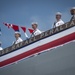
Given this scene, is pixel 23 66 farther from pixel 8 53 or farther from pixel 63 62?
pixel 63 62

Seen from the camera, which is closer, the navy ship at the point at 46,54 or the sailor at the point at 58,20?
the navy ship at the point at 46,54

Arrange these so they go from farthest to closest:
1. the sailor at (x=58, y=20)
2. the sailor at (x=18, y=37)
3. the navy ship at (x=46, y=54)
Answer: the sailor at (x=18, y=37), the sailor at (x=58, y=20), the navy ship at (x=46, y=54)

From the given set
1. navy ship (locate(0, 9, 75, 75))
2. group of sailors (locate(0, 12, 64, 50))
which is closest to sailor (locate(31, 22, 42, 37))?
group of sailors (locate(0, 12, 64, 50))

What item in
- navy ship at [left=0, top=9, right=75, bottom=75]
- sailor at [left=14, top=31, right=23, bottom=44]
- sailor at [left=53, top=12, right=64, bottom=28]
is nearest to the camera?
navy ship at [left=0, top=9, right=75, bottom=75]

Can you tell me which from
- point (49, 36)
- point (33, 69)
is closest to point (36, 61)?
point (33, 69)

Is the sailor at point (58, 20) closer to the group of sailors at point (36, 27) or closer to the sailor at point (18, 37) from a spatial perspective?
the group of sailors at point (36, 27)

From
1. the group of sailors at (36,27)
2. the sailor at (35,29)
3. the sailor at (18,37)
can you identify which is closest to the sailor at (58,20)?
the group of sailors at (36,27)

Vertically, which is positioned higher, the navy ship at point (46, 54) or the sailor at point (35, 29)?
the sailor at point (35, 29)

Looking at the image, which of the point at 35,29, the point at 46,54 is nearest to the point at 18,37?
the point at 35,29

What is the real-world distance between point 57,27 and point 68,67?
43.3 inches

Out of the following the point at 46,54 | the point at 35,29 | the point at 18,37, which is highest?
the point at 35,29

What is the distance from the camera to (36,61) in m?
6.42

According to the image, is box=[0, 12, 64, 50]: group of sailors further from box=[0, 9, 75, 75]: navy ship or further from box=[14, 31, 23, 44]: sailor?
box=[0, 9, 75, 75]: navy ship

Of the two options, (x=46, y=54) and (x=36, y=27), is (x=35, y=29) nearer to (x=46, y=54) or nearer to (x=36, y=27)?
(x=36, y=27)
